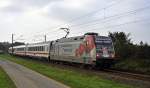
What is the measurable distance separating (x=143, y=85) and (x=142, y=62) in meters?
13.9

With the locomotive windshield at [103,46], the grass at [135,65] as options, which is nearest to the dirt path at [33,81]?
the locomotive windshield at [103,46]

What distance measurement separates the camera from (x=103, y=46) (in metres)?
32.1

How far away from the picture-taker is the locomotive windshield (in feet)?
104

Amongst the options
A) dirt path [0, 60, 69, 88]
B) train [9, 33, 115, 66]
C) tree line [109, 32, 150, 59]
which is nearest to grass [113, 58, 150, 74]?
tree line [109, 32, 150, 59]

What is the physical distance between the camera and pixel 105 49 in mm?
32156

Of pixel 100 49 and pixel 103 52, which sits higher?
pixel 100 49

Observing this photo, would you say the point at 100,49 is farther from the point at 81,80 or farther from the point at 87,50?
the point at 81,80

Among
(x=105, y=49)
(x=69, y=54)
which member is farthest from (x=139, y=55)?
(x=69, y=54)

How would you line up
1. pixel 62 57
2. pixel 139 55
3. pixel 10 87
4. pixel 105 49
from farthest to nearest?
pixel 62 57, pixel 139 55, pixel 105 49, pixel 10 87

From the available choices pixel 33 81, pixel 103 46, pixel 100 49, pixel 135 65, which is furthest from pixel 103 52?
pixel 33 81

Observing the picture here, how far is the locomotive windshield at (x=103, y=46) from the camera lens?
104 ft

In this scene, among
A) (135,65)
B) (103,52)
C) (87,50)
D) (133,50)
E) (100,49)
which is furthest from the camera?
(133,50)

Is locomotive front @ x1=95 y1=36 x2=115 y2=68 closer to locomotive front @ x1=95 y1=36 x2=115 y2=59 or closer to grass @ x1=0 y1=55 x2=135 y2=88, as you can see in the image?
locomotive front @ x1=95 y1=36 x2=115 y2=59

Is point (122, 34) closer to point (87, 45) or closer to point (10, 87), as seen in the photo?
point (87, 45)
